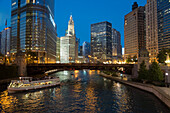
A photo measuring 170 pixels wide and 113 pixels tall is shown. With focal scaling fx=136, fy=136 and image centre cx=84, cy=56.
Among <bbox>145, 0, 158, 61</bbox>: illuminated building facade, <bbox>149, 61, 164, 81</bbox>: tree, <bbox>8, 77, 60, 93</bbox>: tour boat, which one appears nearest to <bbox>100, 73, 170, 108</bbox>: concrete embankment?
<bbox>149, 61, 164, 81</bbox>: tree

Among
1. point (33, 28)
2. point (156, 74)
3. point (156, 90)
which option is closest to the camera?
point (156, 90)

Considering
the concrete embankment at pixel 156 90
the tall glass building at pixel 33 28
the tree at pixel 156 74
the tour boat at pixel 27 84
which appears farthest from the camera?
the tall glass building at pixel 33 28

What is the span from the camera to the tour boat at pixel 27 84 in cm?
4538

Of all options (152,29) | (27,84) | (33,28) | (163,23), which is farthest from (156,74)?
(152,29)

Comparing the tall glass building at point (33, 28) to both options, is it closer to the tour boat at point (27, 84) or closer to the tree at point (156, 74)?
the tour boat at point (27, 84)

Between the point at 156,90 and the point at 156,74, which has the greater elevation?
the point at 156,74

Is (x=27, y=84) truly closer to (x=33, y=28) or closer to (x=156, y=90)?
(x=156, y=90)

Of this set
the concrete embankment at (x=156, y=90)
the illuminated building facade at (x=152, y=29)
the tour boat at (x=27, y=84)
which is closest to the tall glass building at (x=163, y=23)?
the illuminated building facade at (x=152, y=29)

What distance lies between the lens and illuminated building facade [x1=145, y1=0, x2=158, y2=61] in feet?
575

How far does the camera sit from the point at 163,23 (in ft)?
542

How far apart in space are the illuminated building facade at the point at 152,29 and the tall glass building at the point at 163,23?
5.78 m

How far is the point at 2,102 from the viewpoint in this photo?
1339 inches

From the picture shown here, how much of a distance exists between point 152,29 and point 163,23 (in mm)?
16696

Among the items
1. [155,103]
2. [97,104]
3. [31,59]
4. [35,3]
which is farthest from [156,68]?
[35,3]
